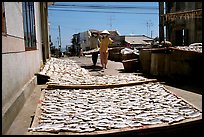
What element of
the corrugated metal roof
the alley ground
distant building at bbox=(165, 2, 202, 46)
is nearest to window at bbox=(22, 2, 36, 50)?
the alley ground

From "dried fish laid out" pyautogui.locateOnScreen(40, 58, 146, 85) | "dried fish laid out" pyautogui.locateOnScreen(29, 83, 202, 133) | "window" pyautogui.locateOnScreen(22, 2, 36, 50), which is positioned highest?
"window" pyautogui.locateOnScreen(22, 2, 36, 50)

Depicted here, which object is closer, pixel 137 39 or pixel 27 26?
pixel 27 26

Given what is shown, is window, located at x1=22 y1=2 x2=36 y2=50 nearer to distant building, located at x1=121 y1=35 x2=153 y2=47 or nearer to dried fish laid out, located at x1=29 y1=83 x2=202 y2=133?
dried fish laid out, located at x1=29 y1=83 x2=202 y2=133

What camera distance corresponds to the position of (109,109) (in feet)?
14.6

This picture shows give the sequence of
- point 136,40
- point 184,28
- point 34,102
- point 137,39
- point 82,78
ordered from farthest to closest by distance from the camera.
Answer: point 137,39 < point 136,40 < point 184,28 < point 82,78 < point 34,102

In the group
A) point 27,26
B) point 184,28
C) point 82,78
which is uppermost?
point 184,28

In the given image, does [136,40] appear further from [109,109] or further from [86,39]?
[109,109]

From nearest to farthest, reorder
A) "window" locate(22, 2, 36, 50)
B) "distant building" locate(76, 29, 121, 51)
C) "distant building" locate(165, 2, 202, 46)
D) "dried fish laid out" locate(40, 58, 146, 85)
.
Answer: "window" locate(22, 2, 36, 50), "dried fish laid out" locate(40, 58, 146, 85), "distant building" locate(165, 2, 202, 46), "distant building" locate(76, 29, 121, 51)

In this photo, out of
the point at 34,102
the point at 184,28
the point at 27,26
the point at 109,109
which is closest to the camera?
the point at 109,109

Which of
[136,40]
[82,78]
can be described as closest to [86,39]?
[136,40]

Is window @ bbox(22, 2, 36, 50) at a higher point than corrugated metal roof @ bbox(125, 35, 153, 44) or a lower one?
lower

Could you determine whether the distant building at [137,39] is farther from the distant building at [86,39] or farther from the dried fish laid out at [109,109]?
the dried fish laid out at [109,109]

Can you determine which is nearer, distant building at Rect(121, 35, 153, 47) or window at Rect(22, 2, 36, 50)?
window at Rect(22, 2, 36, 50)

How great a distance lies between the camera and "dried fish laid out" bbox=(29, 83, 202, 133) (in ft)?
11.5
